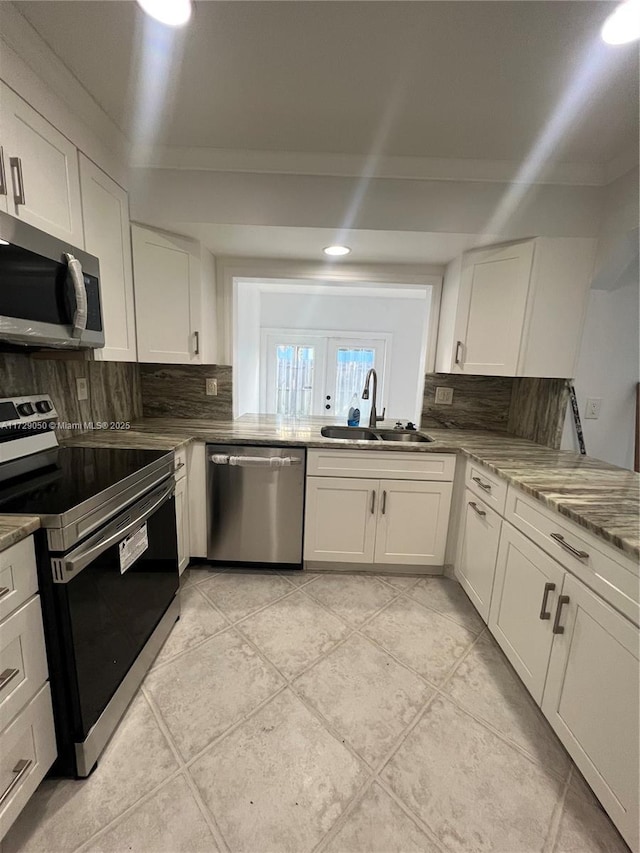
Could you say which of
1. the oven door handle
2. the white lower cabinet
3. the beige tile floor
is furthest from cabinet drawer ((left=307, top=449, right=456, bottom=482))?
the oven door handle

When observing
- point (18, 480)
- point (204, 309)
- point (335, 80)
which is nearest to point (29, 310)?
point (18, 480)

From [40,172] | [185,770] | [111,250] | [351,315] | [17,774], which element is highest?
[351,315]

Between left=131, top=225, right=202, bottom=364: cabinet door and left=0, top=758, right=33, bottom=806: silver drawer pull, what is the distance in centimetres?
176

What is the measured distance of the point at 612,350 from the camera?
1996mm

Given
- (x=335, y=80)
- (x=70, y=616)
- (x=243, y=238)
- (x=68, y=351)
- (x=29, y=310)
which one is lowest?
(x=70, y=616)

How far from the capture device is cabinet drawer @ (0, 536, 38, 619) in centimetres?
85

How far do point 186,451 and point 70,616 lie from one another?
3.54ft

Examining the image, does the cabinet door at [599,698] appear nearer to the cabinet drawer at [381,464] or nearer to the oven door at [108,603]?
the cabinet drawer at [381,464]

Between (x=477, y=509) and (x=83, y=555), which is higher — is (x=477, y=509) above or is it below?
below

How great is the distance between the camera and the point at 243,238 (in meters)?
2.11

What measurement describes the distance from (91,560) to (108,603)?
0.71 ft

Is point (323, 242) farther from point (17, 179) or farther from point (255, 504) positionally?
point (255, 504)

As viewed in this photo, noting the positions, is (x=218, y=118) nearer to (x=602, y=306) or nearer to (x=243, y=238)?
(x=243, y=238)

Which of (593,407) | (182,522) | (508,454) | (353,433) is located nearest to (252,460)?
(182,522)
